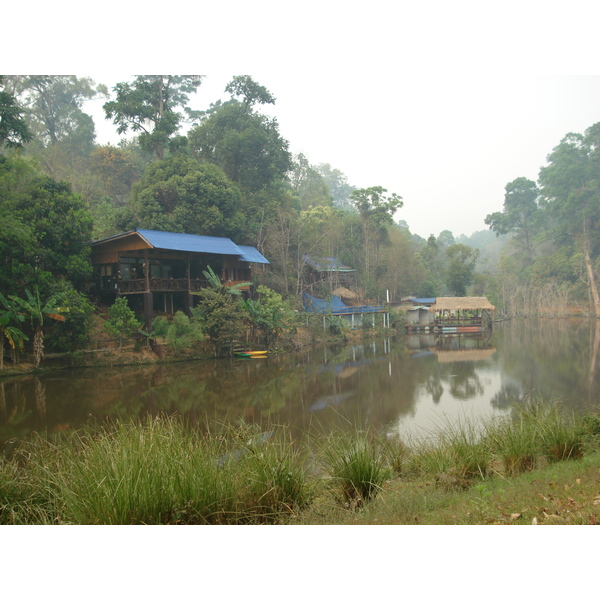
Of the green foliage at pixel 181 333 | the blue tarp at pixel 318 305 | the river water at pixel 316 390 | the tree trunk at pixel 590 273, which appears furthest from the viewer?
the tree trunk at pixel 590 273

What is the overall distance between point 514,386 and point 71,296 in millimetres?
13006

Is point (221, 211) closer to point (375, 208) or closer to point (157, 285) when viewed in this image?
point (157, 285)

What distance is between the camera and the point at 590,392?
1062 centimetres

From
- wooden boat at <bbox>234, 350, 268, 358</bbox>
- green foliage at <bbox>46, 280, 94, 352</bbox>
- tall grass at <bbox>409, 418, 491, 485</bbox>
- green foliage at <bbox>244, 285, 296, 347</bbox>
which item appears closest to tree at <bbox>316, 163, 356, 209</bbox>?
green foliage at <bbox>244, 285, 296, 347</bbox>

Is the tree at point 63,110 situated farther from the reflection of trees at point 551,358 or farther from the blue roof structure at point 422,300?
the reflection of trees at point 551,358

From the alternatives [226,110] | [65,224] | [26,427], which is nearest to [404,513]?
[26,427]

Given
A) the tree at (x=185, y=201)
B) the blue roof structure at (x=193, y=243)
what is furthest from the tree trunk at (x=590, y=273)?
the tree at (x=185, y=201)

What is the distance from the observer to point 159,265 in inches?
812

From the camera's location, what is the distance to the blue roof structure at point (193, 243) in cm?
1838

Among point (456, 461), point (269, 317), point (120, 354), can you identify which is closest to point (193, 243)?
point (269, 317)

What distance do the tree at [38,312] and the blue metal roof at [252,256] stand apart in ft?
30.3

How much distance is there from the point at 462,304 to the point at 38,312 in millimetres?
23514

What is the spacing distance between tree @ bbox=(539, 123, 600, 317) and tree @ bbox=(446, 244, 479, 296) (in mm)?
6520

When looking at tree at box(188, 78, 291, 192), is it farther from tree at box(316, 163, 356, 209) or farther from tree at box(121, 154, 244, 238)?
tree at box(316, 163, 356, 209)
